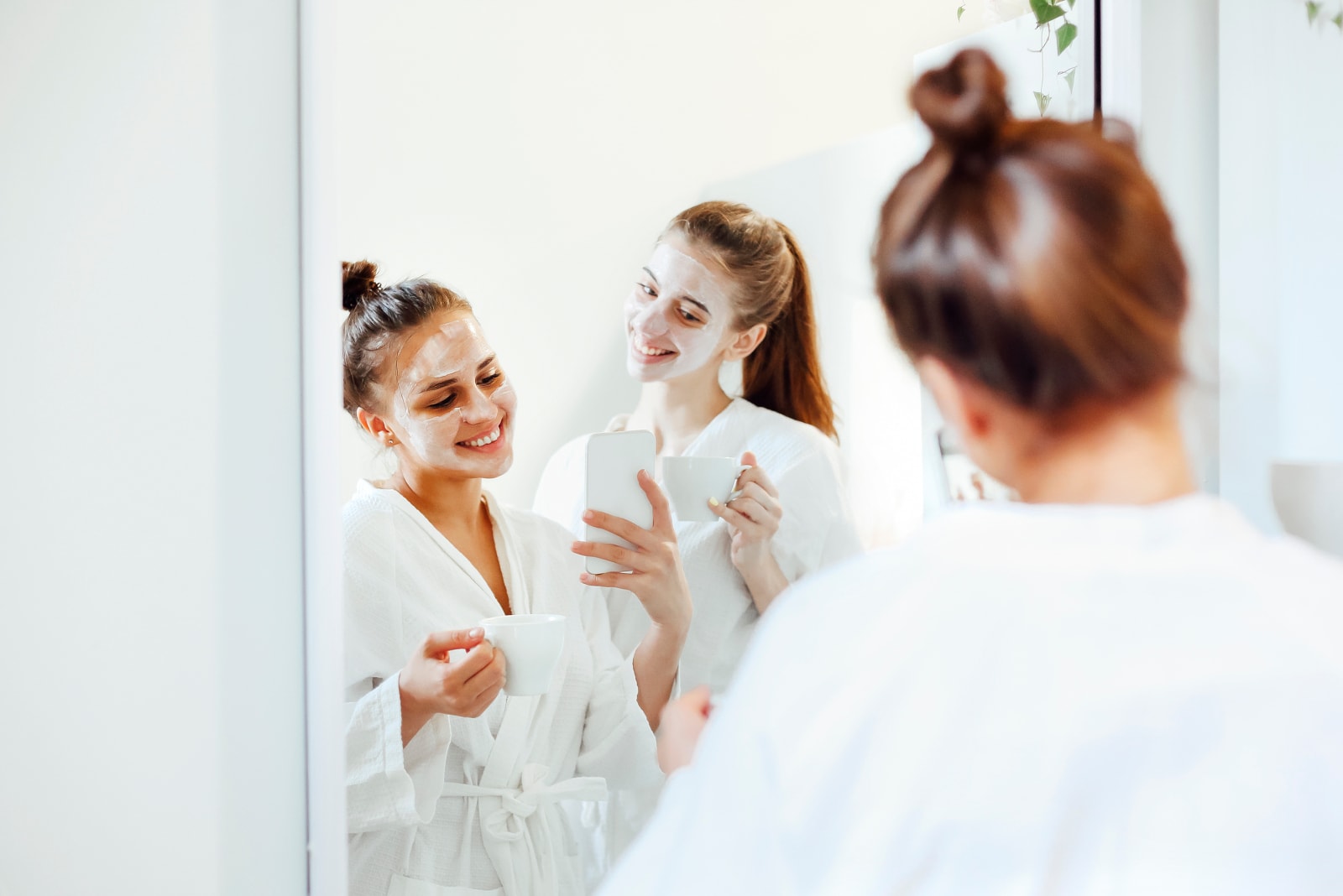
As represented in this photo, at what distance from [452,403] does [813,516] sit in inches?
16.0

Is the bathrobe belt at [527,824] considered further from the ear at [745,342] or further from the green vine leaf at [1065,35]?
the green vine leaf at [1065,35]

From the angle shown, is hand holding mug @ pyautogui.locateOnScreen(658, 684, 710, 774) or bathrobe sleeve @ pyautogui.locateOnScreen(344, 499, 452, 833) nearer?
hand holding mug @ pyautogui.locateOnScreen(658, 684, 710, 774)

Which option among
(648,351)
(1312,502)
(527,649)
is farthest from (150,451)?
(1312,502)

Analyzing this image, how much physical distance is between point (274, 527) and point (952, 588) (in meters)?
0.59

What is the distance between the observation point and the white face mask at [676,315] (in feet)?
3.34

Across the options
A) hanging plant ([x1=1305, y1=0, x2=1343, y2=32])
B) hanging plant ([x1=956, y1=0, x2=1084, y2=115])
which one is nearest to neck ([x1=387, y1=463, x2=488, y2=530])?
hanging plant ([x1=956, y1=0, x2=1084, y2=115])

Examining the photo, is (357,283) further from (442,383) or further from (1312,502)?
(1312,502)

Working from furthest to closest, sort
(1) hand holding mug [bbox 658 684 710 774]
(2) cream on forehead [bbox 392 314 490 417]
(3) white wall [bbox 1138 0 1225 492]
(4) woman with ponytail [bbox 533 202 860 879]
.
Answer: (3) white wall [bbox 1138 0 1225 492] → (4) woman with ponytail [bbox 533 202 860 879] → (2) cream on forehead [bbox 392 314 490 417] → (1) hand holding mug [bbox 658 684 710 774]

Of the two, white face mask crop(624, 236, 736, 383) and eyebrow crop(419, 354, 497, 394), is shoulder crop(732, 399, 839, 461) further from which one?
eyebrow crop(419, 354, 497, 394)

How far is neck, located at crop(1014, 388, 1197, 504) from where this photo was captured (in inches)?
22.4

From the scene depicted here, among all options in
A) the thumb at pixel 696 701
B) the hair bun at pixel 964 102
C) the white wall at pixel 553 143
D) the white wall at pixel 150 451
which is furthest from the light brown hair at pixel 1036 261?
A: the white wall at pixel 150 451

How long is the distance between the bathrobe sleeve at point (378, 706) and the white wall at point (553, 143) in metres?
0.07

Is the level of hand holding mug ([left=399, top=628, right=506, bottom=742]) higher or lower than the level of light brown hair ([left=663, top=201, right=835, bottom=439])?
lower

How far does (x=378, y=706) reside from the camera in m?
0.89
